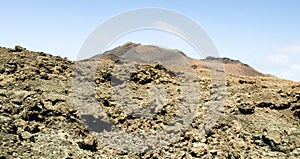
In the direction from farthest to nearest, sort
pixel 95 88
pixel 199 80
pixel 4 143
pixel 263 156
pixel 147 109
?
pixel 199 80
pixel 95 88
pixel 147 109
pixel 263 156
pixel 4 143

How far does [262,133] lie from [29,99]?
871 centimetres

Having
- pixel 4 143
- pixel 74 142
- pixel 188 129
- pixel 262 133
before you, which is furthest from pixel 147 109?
pixel 4 143

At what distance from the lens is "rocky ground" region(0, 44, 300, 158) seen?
13750 millimetres

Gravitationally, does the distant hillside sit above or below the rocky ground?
above

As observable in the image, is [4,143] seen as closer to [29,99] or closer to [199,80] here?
[29,99]

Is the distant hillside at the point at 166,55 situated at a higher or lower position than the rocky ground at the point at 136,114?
higher

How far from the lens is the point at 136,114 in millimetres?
15516

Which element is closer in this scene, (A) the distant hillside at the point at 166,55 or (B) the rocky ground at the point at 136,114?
(B) the rocky ground at the point at 136,114

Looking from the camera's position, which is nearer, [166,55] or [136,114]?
[136,114]

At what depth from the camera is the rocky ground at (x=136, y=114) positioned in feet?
45.1

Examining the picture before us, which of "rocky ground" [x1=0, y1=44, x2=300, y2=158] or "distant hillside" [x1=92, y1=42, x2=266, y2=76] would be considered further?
"distant hillside" [x1=92, y1=42, x2=266, y2=76]

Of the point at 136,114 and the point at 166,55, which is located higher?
the point at 166,55

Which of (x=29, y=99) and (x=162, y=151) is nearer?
(x=162, y=151)

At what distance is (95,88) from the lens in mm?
17016
